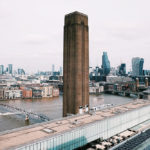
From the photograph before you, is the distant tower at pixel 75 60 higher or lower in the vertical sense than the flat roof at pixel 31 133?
higher

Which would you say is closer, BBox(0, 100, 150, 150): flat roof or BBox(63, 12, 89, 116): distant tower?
BBox(0, 100, 150, 150): flat roof

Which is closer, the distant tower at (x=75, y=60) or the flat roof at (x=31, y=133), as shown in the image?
the flat roof at (x=31, y=133)

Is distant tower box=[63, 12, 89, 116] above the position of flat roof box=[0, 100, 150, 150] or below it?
above

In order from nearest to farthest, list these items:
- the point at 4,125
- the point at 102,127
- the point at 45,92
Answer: the point at 102,127 → the point at 4,125 → the point at 45,92

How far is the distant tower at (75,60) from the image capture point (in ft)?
223

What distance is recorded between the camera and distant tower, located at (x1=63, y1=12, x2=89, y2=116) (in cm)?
6794

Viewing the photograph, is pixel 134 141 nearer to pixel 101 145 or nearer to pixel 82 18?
pixel 101 145

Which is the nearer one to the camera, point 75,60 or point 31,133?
point 31,133

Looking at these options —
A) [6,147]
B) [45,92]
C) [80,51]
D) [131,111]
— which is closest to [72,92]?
[80,51]

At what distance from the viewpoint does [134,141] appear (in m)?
38.1

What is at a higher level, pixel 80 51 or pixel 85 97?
pixel 80 51

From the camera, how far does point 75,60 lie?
225 feet

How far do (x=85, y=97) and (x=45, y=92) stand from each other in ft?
344

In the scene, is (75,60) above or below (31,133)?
above
